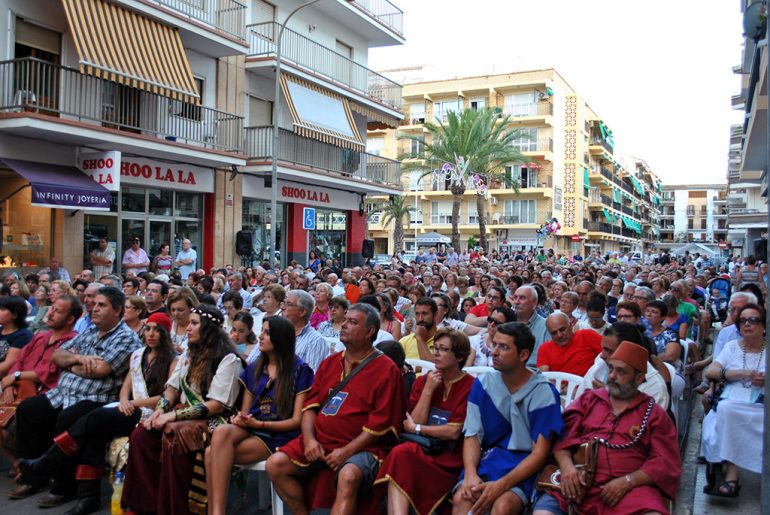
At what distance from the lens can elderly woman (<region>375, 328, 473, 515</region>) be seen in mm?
4102

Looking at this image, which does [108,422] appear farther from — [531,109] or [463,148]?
[531,109]

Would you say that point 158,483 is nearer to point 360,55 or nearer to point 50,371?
point 50,371

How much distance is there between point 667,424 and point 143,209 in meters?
15.4

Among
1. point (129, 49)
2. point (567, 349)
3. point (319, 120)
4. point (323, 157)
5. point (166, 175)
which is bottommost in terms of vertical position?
point (567, 349)

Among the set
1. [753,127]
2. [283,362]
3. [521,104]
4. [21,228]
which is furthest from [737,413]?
[521,104]

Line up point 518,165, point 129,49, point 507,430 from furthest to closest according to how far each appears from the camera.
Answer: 1. point 518,165
2. point 129,49
3. point 507,430

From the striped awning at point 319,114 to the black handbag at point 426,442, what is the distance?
16.6m

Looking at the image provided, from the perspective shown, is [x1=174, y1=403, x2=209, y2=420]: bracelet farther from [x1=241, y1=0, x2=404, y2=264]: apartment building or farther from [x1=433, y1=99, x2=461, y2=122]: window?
[x1=433, y1=99, x2=461, y2=122]: window

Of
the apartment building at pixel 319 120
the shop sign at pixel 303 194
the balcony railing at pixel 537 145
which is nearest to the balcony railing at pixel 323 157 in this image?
the apartment building at pixel 319 120

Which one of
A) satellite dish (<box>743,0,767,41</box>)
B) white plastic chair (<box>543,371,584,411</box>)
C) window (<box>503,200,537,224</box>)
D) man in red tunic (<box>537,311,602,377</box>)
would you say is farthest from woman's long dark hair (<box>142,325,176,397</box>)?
window (<box>503,200,537,224</box>)

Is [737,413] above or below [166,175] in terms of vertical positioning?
below

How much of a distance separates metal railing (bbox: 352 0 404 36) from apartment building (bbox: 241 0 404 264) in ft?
0.13

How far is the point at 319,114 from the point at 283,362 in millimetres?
17403

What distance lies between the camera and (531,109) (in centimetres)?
5628
